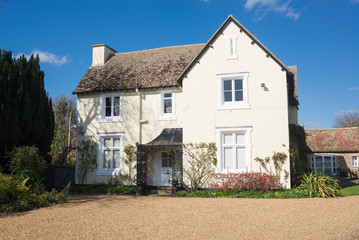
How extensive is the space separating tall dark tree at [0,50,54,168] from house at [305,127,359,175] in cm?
2256

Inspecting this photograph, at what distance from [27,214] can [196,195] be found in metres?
7.06

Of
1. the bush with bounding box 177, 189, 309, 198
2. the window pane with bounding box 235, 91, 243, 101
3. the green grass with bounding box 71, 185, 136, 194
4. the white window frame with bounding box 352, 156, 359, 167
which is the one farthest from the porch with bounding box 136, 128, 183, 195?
the white window frame with bounding box 352, 156, 359, 167

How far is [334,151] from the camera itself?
28.3 m

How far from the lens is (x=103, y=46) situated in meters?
20.9

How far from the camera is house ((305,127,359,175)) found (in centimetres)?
2792

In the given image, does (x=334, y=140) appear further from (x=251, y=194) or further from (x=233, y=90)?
(x=251, y=194)

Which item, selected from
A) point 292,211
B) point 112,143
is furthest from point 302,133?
point 112,143

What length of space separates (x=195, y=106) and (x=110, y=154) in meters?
6.06

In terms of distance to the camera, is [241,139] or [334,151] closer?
[241,139]

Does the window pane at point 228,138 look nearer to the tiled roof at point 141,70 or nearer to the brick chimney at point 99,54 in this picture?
the tiled roof at point 141,70

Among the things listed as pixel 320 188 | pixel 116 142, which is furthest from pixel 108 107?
pixel 320 188

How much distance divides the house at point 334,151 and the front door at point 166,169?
54.5 ft

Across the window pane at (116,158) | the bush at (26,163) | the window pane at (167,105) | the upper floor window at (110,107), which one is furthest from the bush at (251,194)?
the upper floor window at (110,107)

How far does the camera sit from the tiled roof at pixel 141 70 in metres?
18.0
